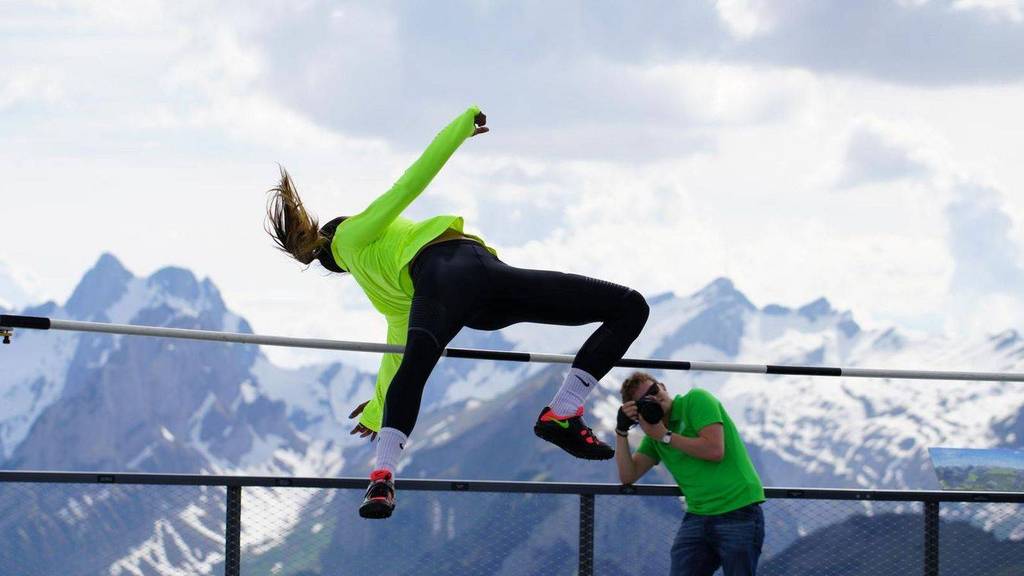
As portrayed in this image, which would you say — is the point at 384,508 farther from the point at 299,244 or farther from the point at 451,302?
the point at 299,244

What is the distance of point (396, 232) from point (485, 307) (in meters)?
0.49

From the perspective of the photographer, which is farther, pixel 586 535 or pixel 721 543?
pixel 586 535

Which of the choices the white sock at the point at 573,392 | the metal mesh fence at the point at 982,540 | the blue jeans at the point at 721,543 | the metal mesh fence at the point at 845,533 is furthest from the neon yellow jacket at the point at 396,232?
the metal mesh fence at the point at 982,540

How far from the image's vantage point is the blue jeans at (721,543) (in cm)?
Result: 646

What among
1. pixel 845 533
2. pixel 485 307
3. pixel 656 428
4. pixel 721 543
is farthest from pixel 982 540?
pixel 485 307

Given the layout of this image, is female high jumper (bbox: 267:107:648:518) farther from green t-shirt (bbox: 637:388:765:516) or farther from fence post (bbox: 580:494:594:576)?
fence post (bbox: 580:494:594:576)

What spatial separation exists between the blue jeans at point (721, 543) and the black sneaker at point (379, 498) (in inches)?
74.5

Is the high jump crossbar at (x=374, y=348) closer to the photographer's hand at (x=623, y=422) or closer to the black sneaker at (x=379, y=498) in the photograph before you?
the photographer's hand at (x=623, y=422)

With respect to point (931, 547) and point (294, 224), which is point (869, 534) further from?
point (294, 224)

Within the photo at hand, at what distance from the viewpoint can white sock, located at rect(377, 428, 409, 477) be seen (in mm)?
5320

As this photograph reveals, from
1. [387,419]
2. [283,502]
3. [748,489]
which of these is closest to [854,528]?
[748,489]

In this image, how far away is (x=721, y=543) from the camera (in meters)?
6.51

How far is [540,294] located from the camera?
550 cm

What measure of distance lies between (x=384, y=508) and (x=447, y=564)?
2.57 metres
